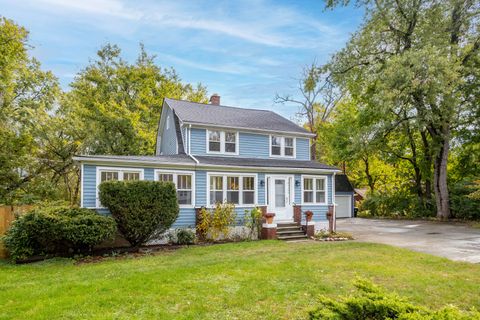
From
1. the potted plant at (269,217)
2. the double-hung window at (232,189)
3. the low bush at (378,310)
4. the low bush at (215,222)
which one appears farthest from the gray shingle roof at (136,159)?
the low bush at (378,310)

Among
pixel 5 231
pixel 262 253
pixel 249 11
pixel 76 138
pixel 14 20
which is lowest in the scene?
pixel 262 253

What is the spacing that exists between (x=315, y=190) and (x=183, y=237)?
7196 mm

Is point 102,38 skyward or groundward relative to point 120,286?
skyward

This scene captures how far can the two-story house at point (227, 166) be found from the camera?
12.1 meters

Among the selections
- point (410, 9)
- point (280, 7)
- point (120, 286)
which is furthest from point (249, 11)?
point (410, 9)

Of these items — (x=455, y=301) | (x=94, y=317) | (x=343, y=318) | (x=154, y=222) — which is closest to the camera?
(x=343, y=318)

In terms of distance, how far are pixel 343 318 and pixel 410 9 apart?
828 inches

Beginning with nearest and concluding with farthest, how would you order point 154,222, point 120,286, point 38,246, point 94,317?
point 94,317 → point 120,286 → point 38,246 → point 154,222

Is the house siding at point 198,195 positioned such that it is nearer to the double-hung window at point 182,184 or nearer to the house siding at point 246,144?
the double-hung window at point 182,184

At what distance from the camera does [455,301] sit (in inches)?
221

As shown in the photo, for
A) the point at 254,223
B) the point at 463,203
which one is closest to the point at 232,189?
the point at 254,223

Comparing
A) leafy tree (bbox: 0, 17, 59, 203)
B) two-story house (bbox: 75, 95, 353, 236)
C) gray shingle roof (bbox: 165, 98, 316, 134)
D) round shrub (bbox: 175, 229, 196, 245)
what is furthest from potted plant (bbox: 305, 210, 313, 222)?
leafy tree (bbox: 0, 17, 59, 203)

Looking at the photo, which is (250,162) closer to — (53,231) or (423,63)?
(53,231)

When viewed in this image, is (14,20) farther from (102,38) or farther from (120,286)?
(120,286)
